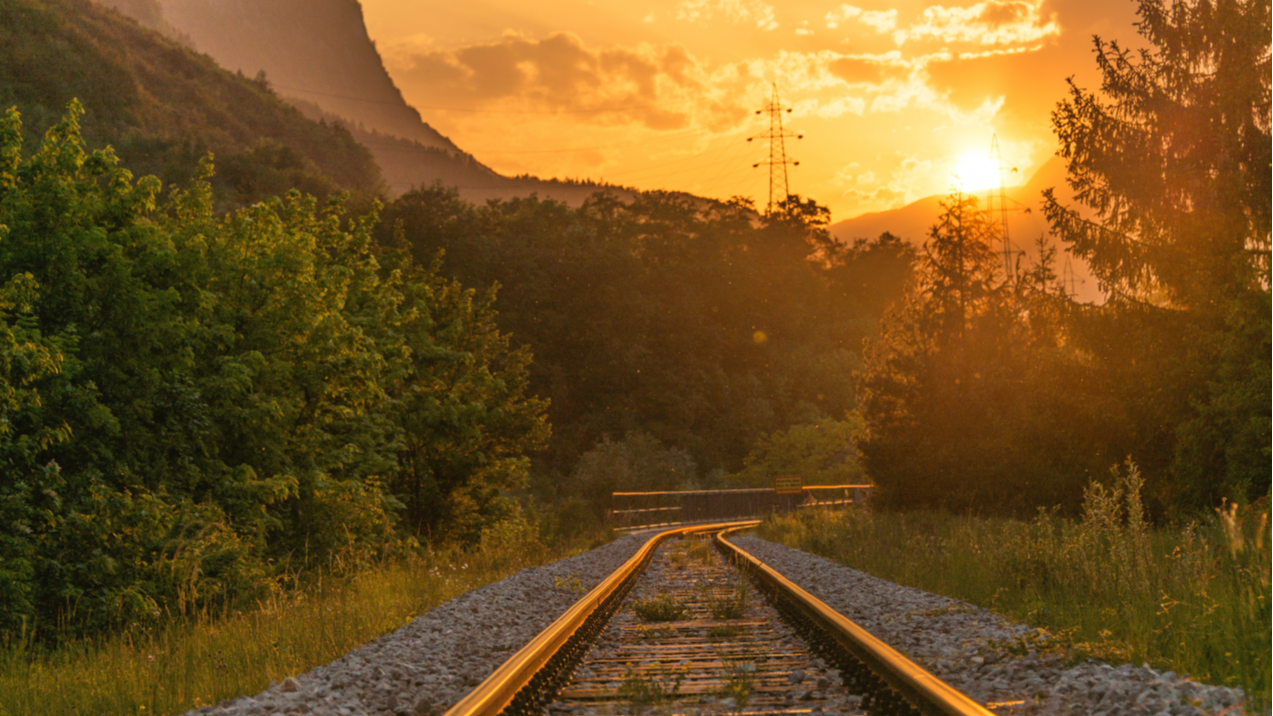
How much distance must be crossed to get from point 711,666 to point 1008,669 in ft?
6.55

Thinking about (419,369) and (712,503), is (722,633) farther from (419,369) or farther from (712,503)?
(712,503)

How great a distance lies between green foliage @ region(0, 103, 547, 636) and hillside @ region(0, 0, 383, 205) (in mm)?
47123

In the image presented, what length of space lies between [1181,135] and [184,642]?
929 inches

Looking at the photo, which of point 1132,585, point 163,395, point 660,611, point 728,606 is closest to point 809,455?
point 163,395

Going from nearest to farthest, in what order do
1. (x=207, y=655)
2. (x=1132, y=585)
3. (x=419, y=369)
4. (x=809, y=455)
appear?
(x=207, y=655), (x=1132, y=585), (x=419, y=369), (x=809, y=455)

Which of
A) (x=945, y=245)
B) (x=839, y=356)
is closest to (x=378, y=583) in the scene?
(x=945, y=245)

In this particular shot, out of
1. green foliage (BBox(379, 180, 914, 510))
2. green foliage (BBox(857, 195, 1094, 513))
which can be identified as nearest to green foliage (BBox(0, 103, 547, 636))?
green foliage (BBox(857, 195, 1094, 513))

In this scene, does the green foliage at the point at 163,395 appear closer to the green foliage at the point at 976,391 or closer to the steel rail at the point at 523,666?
the steel rail at the point at 523,666

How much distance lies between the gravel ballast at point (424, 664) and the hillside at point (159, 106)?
55.1 m

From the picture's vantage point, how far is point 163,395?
13320mm

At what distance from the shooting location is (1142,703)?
15.9 feet

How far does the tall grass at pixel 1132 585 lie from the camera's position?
5.38 metres

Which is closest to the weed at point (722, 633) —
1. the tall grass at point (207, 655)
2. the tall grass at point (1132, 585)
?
the tall grass at point (1132, 585)

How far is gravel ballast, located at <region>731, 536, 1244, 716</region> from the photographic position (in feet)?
16.0
